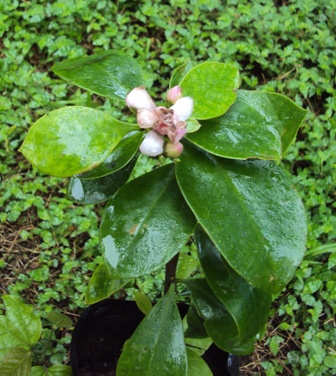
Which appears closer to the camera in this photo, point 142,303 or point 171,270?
point 171,270

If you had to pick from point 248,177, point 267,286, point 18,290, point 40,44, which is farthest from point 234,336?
point 40,44

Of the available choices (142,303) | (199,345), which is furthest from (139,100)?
(199,345)

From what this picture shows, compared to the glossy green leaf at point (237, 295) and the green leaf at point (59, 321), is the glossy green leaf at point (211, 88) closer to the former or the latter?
the glossy green leaf at point (237, 295)

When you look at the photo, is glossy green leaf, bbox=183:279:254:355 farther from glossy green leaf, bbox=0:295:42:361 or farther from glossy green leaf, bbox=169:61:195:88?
glossy green leaf, bbox=0:295:42:361

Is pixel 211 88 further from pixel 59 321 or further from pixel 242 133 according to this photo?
pixel 59 321

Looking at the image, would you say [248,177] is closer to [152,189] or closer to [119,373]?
[152,189]

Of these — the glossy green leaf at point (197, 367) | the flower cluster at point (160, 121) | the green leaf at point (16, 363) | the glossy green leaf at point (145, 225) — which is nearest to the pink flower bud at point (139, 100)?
the flower cluster at point (160, 121)

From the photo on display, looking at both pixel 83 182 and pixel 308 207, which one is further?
pixel 308 207
